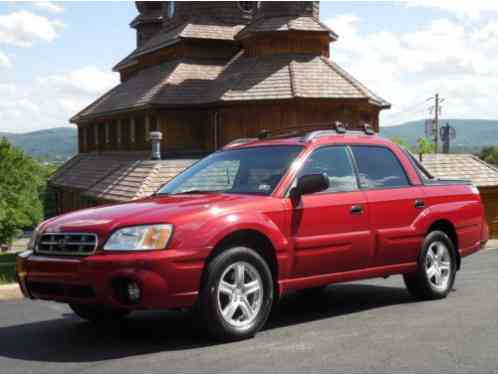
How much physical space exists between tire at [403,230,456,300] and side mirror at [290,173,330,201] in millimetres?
1872

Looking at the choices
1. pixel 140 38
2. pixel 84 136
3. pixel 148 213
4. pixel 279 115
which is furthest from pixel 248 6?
pixel 148 213

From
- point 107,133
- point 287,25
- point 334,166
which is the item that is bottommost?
point 334,166

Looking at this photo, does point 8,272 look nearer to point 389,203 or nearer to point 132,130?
point 132,130

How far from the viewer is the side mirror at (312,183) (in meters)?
6.86

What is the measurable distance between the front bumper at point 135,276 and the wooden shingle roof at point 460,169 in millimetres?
25692

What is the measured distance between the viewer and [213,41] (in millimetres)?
36344

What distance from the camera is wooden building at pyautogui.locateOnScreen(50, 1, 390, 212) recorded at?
30984 mm

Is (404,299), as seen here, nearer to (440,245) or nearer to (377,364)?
(440,245)

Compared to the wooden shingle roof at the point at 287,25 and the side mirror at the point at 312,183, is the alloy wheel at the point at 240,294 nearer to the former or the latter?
the side mirror at the point at 312,183

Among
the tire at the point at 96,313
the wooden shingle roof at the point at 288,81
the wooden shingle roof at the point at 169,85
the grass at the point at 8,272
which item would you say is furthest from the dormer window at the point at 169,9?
the tire at the point at 96,313

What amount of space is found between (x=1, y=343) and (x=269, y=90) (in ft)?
82.7

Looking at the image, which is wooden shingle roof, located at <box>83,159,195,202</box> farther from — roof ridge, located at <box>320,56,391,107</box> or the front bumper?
the front bumper

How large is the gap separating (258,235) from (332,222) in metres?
0.92

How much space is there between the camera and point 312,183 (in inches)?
270
